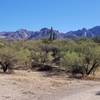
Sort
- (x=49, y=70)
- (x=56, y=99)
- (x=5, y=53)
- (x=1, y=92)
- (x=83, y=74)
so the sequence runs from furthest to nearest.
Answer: (x=49, y=70) < (x=5, y=53) < (x=83, y=74) < (x=1, y=92) < (x=56, y=99)

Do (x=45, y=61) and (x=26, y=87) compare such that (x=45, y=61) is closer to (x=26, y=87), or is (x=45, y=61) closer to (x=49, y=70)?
(x=49, y=70)

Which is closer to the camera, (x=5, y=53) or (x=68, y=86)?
(x=68, y=86)

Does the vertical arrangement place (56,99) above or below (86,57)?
below

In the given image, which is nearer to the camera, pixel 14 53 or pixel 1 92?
pixel 1 92

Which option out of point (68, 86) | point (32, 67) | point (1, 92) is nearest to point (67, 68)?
point (32, 67)

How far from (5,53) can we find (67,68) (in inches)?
362

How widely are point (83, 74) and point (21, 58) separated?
10.7 m

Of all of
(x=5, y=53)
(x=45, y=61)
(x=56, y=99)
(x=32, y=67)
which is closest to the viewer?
(x=56, y=99)

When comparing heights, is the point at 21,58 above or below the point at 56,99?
above

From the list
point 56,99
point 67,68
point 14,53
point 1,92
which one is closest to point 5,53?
point 14,53

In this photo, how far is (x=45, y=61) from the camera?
217ft

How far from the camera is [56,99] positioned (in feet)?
80.4

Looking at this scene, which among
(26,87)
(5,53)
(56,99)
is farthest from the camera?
(5,53)

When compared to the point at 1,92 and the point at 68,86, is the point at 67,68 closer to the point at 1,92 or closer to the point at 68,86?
the point at 68,86
